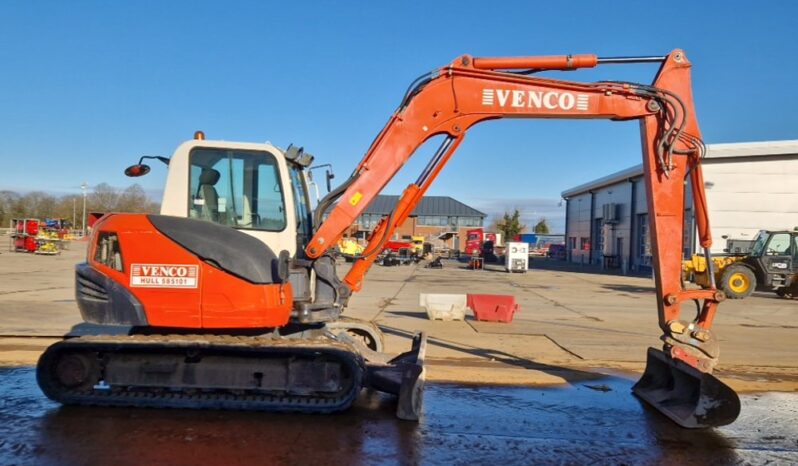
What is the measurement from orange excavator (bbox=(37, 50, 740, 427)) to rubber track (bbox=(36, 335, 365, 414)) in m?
0.01

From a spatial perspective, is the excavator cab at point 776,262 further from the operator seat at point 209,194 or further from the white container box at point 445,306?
the operator seat at point 209,194

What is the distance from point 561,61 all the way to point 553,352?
558 cm

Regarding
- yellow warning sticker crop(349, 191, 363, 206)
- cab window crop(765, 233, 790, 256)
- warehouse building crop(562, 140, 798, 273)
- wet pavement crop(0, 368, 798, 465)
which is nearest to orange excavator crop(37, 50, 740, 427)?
yellow warning sticker crop(349, 191, 363, 206)

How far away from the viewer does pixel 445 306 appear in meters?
14.7

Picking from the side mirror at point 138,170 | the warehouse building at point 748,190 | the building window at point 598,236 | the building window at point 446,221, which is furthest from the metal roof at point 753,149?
the building window at point 446,221

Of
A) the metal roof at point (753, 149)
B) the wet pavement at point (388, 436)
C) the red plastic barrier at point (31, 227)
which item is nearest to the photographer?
the wet pavement at point (388, 436)

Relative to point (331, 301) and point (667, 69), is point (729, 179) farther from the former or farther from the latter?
point (331, 301)

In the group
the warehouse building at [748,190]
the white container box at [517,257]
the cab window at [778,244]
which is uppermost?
the warehouse building at [748,190]

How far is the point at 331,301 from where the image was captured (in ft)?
22.9

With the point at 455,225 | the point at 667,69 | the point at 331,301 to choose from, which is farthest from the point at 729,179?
the point at 455,225

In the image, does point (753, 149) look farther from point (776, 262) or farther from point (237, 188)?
point (237, 188)

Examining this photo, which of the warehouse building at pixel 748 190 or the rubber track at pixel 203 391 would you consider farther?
the warehouse building at pixel 748 190

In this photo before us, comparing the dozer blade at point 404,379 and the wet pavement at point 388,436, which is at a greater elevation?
the dozer blade at point 404,379

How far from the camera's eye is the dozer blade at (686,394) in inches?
243
